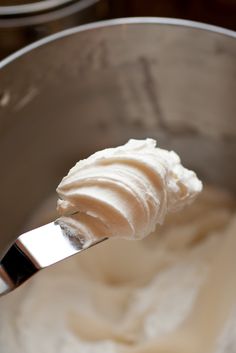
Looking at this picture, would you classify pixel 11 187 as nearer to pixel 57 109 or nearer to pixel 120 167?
pixel 57 109

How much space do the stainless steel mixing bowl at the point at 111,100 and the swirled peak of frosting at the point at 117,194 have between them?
0.19 m

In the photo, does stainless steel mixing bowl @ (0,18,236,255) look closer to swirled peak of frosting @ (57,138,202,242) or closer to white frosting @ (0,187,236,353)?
white frosting @ (0,187,236,353)

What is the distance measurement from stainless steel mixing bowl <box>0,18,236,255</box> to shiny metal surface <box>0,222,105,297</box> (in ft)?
0.71

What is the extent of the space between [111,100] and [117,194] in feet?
0.91

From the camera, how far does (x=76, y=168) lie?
20.6 inches

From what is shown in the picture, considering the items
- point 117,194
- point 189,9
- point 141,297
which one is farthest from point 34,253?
point 189,9

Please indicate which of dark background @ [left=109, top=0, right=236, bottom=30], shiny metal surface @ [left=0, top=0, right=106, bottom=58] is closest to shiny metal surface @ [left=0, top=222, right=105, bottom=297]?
shiny metal surface @ [left=0, top=0, right=106, bottom=58]

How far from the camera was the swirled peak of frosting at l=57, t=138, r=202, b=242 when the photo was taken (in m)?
0.49

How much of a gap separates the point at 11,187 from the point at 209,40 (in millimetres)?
296

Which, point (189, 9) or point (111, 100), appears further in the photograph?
point (189, 9)

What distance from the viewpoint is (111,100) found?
29.4 inches

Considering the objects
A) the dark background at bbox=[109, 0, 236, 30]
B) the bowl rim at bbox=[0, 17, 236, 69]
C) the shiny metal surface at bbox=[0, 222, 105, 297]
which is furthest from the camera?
the dark background at bbox=[109, 0, 236, 30]

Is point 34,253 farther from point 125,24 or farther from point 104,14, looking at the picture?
point 104,14

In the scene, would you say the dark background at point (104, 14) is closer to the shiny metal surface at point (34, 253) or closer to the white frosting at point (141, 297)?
the white frosting at point (141, 297)
